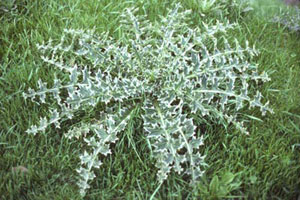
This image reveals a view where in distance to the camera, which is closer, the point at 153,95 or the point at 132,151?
the point at 132,151

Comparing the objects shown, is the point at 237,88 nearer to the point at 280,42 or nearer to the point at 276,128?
the point at 276,128

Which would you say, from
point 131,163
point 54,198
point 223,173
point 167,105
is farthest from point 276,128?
point 54,198

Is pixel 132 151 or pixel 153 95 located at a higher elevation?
pixel 153 95
